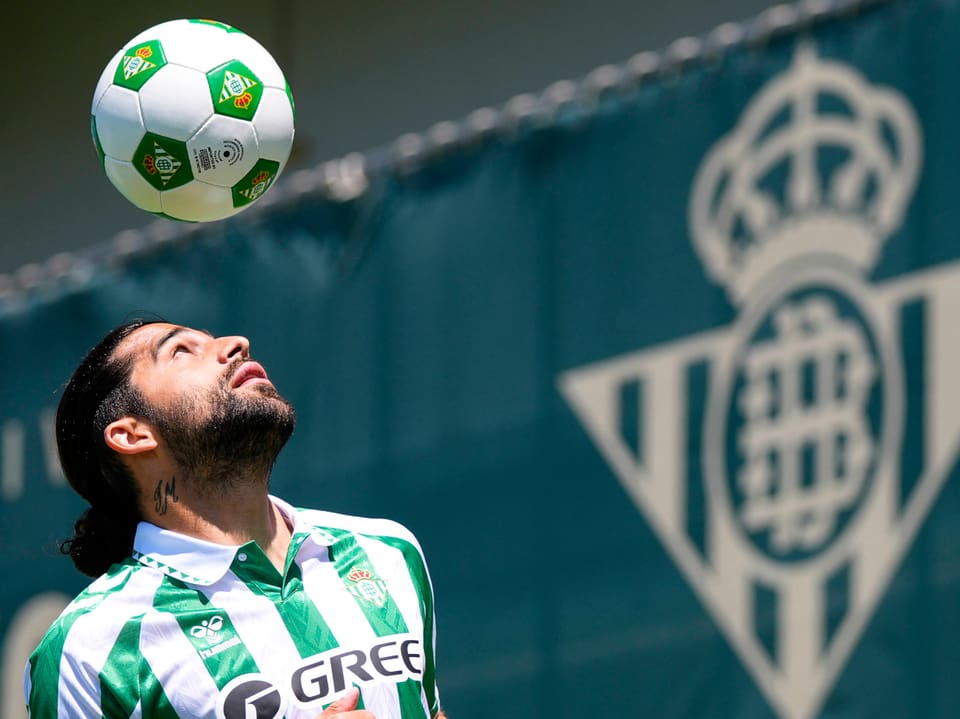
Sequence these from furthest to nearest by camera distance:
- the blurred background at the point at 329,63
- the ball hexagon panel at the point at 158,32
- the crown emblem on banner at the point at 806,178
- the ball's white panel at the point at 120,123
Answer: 1. the blurred background at the point at 329,63
2. the crown emblem on banner at the point at 806,178
3. the ball hexagon panel at the point at 158,32
4. the ball's white panel at the point at 120,123

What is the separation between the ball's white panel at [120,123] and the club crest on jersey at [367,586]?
1.29 metres

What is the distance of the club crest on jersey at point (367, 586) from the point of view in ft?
12.7

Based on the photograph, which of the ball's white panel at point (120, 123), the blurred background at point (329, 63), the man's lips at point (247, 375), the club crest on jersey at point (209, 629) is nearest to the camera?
the club crest on jersey at point (209, 629)

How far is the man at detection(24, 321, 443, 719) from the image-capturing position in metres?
3.70

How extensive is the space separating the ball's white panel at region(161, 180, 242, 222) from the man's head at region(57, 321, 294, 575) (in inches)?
21.2

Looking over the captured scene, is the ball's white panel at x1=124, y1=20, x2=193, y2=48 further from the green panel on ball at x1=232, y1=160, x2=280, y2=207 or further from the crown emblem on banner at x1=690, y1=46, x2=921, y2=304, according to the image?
the crown emblem on banner at x1=690, y1=46, x2=921, y2=304

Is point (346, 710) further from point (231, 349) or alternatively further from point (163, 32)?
point (163, 32)

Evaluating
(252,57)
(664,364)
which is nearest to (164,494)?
(252,57)

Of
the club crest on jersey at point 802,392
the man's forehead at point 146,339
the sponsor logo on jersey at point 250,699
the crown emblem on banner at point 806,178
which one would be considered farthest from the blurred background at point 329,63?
the sponsor logo on jersey at point 250,699

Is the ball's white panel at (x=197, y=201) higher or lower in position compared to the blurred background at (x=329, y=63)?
lower

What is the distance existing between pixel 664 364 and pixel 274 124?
1.63m

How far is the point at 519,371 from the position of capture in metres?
6.32

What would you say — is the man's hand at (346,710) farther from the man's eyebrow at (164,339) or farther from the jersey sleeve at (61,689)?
the man's eyebrow at (164,339)

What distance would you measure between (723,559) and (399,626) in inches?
78.7
